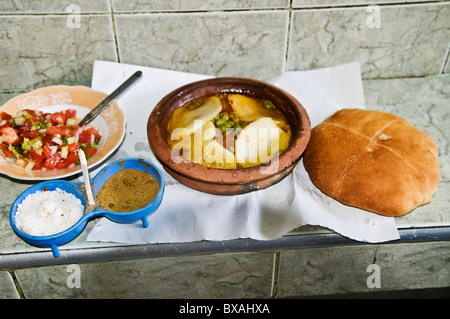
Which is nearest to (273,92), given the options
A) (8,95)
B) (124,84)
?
(124,84)

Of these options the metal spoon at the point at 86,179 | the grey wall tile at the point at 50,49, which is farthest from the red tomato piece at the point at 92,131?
the grey wall tile at the point at 50,49

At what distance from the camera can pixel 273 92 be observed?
1.86 m

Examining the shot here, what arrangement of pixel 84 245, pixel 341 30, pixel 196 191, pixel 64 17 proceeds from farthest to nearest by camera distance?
pixel 341 30
pixel 64 17
pixel 196 191
pixel 84 245

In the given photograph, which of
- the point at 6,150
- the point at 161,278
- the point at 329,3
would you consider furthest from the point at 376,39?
the point at 6,150

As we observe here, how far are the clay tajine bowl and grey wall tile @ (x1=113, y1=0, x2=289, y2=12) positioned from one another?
0.40 m

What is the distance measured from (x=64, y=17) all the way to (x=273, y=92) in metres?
1.08

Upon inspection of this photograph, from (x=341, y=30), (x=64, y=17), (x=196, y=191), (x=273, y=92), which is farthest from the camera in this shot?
(x=341, y=30)

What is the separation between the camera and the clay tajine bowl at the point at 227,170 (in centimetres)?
154

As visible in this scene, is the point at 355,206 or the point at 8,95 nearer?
the point at 355,206

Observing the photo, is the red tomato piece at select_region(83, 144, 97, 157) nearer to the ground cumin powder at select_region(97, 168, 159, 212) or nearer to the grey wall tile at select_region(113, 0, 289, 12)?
the ground cumin powder at select_region(97, 168, 159, 212)

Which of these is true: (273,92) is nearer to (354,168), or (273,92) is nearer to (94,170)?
(354,168)

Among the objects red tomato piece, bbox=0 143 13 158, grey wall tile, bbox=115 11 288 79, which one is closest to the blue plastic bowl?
red tomato piece, bbox=0 143 13 158

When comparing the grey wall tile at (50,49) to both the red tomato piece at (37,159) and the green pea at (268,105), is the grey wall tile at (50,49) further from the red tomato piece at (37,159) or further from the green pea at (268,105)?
the green pea at (268,105)

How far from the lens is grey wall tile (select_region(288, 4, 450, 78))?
2.09 m
